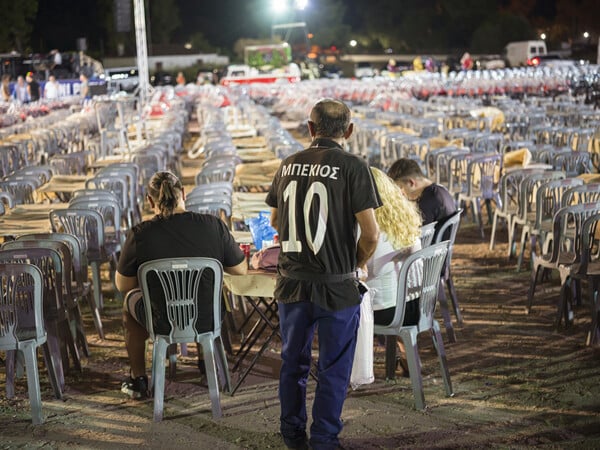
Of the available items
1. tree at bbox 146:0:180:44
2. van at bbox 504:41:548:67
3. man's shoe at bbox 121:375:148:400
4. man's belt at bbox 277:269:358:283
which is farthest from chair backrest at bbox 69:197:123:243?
tree at bbox 146:0:180:44

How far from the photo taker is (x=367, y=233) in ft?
14.4

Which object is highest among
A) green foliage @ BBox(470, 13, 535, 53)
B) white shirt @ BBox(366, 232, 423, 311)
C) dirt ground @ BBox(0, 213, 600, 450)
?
green foliage @ BBox(470, 13, 535, 53)

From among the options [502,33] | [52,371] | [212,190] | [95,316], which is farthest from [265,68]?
[52,371]

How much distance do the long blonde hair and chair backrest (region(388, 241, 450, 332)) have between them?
0.10 meters

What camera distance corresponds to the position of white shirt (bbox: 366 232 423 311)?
5324 millimetres

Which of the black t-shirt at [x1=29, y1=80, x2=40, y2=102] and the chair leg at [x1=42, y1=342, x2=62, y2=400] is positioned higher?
the black t-shirt at [x1=29, y1=80, x2=40, y2=102]

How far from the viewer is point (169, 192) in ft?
17.4

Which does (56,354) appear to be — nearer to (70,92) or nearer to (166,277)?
(166,277)

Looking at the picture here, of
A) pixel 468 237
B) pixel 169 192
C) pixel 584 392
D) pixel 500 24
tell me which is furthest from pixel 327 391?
pixel 500 24

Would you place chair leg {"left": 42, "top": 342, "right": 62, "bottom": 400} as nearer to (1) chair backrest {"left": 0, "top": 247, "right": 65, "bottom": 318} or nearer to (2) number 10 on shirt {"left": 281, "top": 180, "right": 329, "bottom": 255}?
(1) chair backrest {"left": 0, "top": 247, "right": 65, "bottom": 318}

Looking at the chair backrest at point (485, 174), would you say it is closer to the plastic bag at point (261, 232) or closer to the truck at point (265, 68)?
the plastic bag at point (261, 232)

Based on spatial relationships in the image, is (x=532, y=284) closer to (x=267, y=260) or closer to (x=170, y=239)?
(x=267, y=260)

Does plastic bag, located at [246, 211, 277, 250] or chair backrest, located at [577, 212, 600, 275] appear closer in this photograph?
chair backrest, located at [577, 212, 600, 275]

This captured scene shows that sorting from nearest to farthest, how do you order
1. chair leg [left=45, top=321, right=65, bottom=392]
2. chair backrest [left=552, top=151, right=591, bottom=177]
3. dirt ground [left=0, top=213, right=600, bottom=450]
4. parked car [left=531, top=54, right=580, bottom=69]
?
1. dirt ground [left=0, top=213, right=600, bottom=450]
2. chair leg [left=45, top=321, right=65, bottom=392]
3. chair backrest [left=552, top=151, right=591, bottom=177]
4. parked car [left=531, top=54, right=580, bottom=69]
